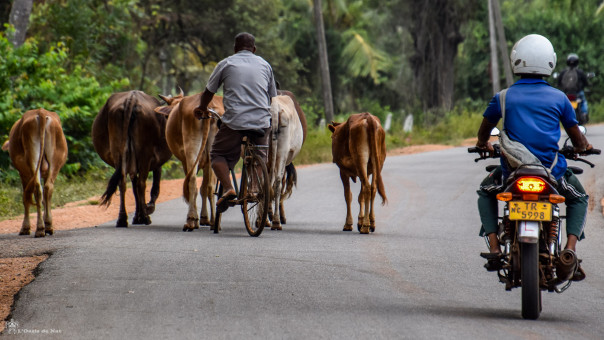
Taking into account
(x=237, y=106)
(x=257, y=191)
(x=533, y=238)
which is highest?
(x=237, y=106)

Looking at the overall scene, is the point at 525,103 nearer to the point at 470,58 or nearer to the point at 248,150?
the point at 248,150

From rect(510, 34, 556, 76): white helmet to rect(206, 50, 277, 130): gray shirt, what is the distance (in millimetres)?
4103

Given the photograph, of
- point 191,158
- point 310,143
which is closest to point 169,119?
point 191,158

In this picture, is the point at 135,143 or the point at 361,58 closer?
the point at 135,143

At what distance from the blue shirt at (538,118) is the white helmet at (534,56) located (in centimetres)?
10

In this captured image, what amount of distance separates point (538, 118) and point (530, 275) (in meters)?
1.16

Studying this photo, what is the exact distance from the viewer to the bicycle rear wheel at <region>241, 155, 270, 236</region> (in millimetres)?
10352

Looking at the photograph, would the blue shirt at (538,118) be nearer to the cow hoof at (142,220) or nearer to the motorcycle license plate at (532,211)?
the motorcycle license plate at (532,211)

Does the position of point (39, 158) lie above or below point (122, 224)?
above

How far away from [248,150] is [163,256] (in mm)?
2019

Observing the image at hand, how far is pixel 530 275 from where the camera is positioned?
244 inches

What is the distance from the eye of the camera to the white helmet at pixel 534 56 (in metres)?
6.86

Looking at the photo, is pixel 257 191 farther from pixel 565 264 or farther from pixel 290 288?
pixel 565 264

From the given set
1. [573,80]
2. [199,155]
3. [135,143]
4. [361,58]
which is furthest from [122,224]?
[361,58]
